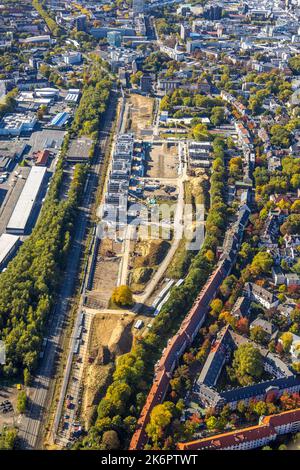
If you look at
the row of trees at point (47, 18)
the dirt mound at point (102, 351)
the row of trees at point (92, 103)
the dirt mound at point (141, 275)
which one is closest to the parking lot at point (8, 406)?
the dirt mound at point (102, 351)

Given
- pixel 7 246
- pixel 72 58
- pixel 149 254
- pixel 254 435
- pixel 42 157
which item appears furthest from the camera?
pixel 72 58

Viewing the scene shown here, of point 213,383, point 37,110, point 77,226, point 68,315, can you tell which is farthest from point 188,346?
point 37,110

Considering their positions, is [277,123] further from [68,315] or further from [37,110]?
[68,315]

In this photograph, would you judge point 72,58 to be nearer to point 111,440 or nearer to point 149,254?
point 149,254

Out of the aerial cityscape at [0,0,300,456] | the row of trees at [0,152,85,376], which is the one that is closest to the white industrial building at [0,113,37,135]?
the aerial cityscape at [0,0,300,456]

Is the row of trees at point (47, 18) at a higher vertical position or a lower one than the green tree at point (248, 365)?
higher

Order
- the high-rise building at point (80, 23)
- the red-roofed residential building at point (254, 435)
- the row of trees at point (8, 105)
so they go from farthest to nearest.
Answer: the high-rise building at point (80, 23) < the row of trees at point (8, 105) < the red-roofed residential building at point (254, 435)

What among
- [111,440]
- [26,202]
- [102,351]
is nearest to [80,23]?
[26,202]

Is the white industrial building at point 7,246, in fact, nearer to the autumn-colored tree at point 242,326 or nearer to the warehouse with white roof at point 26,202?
the warehouse with white roof at point 26,202
